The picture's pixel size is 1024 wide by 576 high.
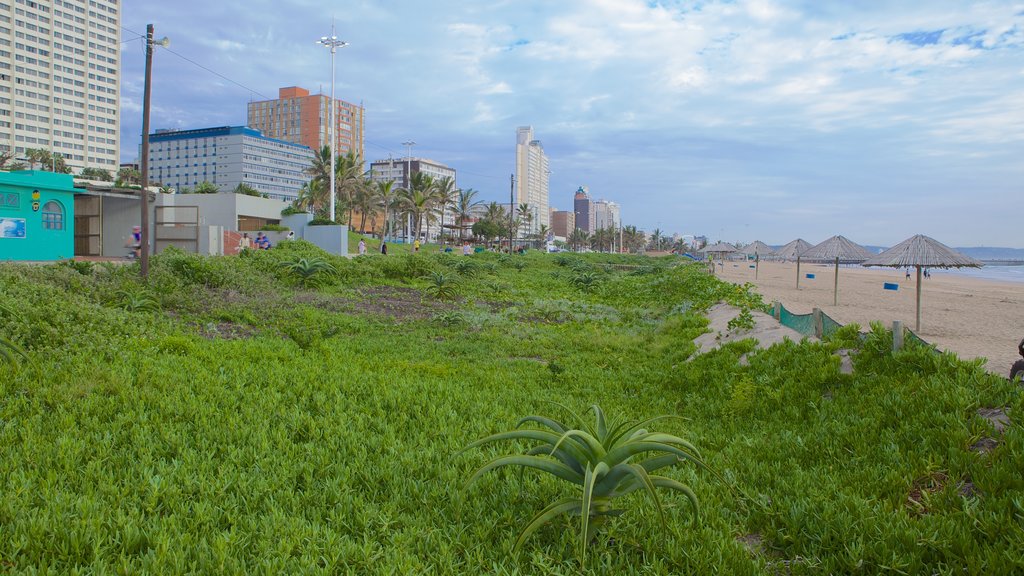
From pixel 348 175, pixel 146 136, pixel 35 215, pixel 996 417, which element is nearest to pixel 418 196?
pixel 348 175

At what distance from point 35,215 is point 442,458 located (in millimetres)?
24429

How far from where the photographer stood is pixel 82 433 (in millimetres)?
4609

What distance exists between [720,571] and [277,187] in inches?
5610

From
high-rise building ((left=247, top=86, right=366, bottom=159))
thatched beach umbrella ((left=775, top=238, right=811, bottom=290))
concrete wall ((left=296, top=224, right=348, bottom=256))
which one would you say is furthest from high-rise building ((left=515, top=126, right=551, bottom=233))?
thatched beach umbrella ((left=775, top=238, right=811, bottom=290))

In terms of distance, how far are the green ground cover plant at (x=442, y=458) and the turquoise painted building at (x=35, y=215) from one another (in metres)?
16.0

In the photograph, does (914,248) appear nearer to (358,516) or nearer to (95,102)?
(358,516)

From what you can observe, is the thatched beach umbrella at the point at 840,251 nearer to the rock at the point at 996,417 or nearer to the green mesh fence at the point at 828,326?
the green mesh fence at the point at 828,326

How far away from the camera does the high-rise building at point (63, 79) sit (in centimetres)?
10419

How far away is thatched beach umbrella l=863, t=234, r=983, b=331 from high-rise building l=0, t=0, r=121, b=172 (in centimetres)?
12553

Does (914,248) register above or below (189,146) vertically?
below

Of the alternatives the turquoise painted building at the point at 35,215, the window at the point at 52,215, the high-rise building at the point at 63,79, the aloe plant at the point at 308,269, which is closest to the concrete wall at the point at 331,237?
the turquoise painted building at the point at 35,215

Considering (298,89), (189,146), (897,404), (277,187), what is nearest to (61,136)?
(189,146)

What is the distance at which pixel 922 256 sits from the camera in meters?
13.3

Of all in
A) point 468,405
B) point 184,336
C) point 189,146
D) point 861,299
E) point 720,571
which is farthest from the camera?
point 189,146
